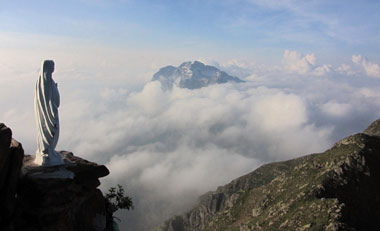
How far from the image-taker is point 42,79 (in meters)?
25.9

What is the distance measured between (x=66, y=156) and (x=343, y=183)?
185ft

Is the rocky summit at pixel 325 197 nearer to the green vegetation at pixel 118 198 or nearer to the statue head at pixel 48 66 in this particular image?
the green vegetation at pixel 118 198

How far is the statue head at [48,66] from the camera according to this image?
26016 mm

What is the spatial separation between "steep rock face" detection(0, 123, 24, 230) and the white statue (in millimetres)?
3253

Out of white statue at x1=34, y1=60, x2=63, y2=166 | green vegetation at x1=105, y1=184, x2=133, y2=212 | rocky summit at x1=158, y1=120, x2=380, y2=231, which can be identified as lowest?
rocky summit at x1=158, y1=120, x2=380, y2=231

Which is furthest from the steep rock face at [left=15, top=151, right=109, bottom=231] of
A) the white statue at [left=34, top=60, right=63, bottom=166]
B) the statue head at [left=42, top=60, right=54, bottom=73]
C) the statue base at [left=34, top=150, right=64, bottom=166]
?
the statue head at [left=42, top=60, right=54, bottom=73]

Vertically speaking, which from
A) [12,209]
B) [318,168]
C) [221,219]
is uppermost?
[12,209]

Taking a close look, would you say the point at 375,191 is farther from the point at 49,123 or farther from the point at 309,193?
the point at 49,123

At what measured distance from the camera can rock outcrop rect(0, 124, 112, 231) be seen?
21.5 m

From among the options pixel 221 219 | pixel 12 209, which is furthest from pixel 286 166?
pixel 12 209

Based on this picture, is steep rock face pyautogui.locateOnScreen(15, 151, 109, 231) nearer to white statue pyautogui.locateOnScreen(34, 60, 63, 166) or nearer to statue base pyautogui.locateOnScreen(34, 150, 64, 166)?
statue base pyautogui.locateOnScreen(34, 150, 64, 166)

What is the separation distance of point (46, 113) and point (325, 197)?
5555 centimetres

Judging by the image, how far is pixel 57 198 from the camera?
23.8 metres

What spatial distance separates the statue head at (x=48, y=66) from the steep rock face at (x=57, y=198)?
365 inches
